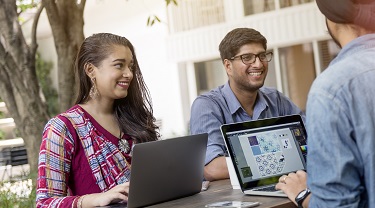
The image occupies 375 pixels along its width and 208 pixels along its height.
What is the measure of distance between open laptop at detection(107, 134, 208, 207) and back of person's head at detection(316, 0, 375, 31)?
1148mm

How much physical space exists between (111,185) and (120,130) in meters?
0.31

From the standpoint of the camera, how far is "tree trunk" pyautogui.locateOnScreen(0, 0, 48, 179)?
6297mm

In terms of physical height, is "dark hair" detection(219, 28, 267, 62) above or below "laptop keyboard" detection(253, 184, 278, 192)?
above

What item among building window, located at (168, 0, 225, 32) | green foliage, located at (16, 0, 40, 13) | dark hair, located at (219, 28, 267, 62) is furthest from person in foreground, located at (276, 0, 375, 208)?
building window, located at (168, 0, 225, 32)

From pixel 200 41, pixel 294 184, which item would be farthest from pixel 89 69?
pixel 200 41

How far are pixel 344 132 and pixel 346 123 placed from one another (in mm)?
21

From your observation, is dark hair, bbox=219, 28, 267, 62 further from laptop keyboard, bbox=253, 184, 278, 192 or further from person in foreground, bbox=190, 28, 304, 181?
laptop keyboard, bbox=253, 184, 278, 192

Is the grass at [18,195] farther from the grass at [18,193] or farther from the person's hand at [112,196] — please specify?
the person's hand at [112,196]

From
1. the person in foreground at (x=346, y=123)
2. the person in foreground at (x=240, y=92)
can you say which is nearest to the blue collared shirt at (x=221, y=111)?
the person in foreground at (x=240, y=92)

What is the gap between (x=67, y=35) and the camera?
20.3 feet

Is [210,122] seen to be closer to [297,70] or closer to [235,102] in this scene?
[235,102]

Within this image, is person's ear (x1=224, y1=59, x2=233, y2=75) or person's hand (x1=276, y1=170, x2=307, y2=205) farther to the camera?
person's ear (x1=224, y1=59, x2=233, y2=75)

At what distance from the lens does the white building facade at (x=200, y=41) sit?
14.0 metres

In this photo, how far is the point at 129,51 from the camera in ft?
11.5
